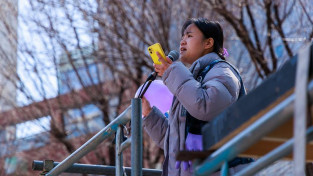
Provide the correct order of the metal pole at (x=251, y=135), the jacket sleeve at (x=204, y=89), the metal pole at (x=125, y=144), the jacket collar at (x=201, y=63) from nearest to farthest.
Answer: the metal pole at (x=251, y=135) < the jacket sleeve at (x=204, y=89) < the metal pole at (x=125, y=144) < the jacket collar at (x=201, y=63)

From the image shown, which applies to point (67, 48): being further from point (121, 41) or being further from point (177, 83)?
point (177, 83)

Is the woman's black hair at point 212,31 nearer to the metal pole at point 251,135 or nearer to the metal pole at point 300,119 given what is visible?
the metal pole at point 251,135

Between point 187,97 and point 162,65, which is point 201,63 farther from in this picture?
point 187,97

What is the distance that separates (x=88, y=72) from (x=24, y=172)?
3855 millimetres

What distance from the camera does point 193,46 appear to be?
3.77m

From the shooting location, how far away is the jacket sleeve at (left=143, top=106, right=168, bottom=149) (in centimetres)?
373

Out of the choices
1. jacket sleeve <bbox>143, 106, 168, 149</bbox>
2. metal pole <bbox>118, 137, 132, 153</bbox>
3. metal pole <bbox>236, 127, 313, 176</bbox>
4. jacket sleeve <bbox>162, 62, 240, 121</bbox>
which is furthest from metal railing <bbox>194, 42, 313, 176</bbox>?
jacket sleeve <bbox>143, 106, 168, 149</bbox>

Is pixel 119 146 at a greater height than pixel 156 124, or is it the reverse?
pixel 156 124

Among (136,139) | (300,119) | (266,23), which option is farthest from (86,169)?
(266,23)

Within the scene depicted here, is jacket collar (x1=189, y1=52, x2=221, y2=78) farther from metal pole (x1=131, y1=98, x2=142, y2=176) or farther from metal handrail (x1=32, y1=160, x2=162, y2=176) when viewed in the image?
metal handrail (x1=32, y1=160, x2=162, y2=176)

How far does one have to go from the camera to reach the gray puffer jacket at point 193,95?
317 centimetres

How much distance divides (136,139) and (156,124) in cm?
51

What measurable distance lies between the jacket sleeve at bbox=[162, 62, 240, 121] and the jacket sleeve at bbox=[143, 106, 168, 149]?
43 centimetres

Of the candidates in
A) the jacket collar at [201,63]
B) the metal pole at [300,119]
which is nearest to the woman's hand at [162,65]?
the jacket collar at [201,63]
